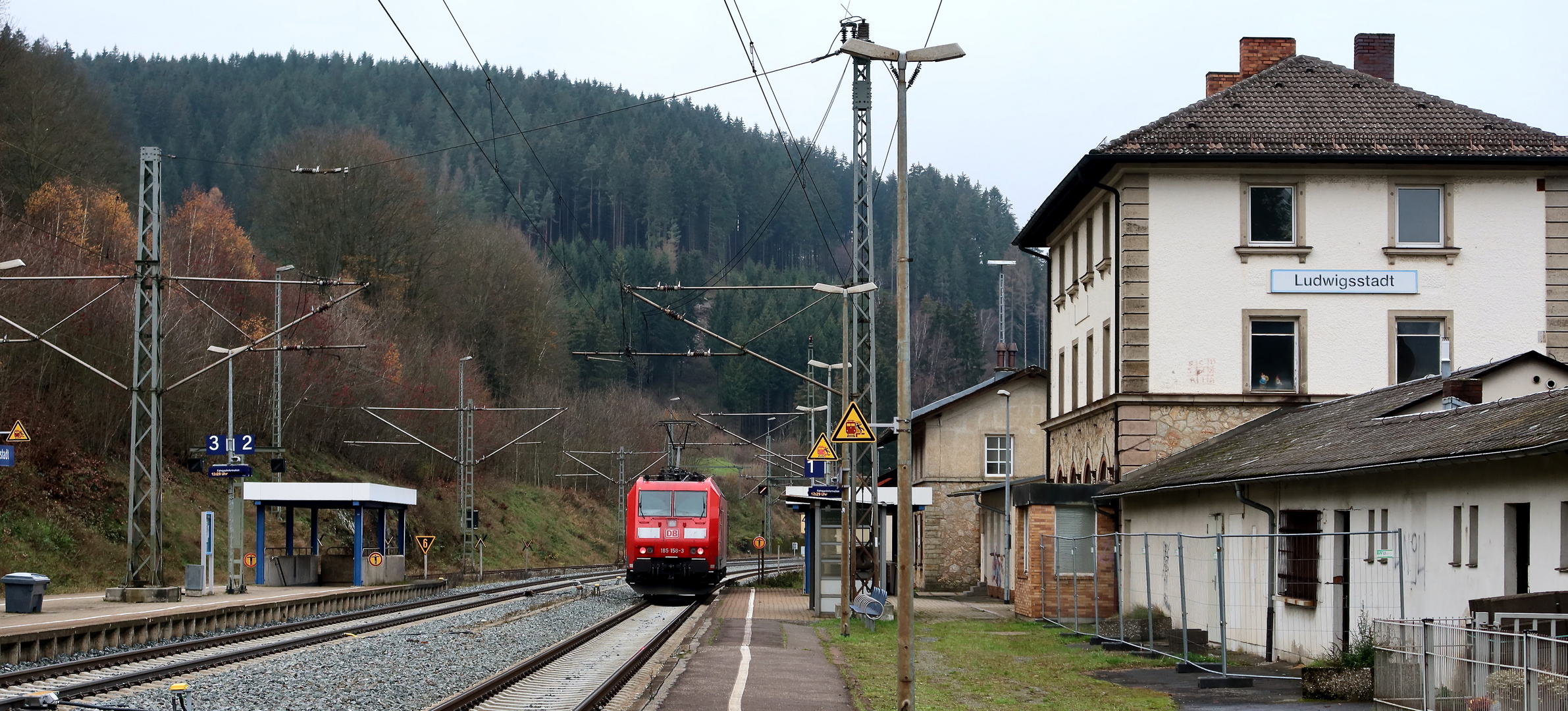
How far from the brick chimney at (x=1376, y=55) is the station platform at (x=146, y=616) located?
2571 cm

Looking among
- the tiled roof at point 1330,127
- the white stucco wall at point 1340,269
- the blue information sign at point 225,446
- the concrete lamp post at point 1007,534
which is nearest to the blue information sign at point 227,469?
the blue information sign at point 225,446

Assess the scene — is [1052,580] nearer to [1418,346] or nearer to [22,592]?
[1418,346]

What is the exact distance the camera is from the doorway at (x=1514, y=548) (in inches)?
590

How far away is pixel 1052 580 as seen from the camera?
29.5 meters

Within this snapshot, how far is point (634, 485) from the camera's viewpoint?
39.4 metres

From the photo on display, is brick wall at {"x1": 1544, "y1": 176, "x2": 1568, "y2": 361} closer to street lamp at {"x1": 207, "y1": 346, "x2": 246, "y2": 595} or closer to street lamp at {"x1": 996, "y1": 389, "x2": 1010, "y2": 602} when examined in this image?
street lamp at {"x1": 996, "y1": 389, "x2": 1010, "y2": 602}

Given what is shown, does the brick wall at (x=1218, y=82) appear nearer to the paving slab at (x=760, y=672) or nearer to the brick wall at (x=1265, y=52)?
the brick wall at (x=1265, y=52)

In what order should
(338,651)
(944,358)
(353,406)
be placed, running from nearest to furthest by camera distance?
(338,651) → (353,406) → (944,358)

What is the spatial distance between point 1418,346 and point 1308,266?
2628mm

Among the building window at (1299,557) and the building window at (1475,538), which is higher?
the building window at (1475,538)

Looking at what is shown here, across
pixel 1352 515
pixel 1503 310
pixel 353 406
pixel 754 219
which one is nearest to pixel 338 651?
pixel 1352 515

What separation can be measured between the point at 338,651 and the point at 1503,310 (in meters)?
22.0

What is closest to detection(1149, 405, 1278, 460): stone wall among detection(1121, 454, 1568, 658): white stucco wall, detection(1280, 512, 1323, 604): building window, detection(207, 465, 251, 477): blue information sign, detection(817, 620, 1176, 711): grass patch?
detection(1121, 454, 1568, 658): white stucco wall

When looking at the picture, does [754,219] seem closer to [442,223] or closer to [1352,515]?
[442,223]
